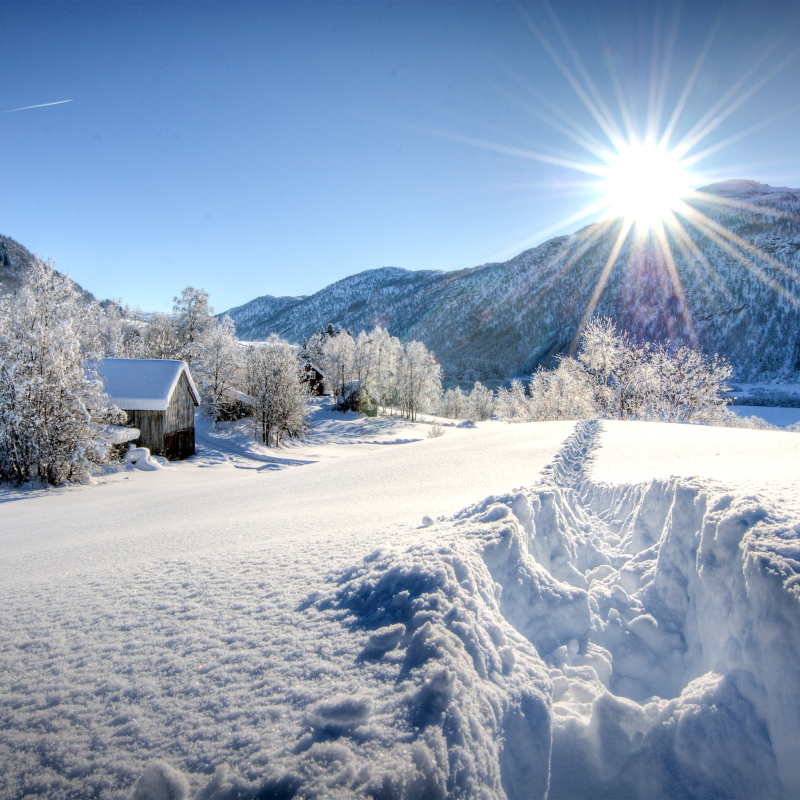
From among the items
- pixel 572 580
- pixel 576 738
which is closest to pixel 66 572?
pixel 576 738

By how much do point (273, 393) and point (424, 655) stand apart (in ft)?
96.6

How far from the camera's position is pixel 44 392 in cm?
1381

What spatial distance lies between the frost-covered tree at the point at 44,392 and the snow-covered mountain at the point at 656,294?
110090 mm

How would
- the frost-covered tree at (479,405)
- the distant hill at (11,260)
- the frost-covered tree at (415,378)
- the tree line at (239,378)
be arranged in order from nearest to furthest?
1. the tree line at (239,378)
2. the frost-covered tree at (415,378)
3. the frost-covered tree at (479,405)
4. the distant hill at (11,260)

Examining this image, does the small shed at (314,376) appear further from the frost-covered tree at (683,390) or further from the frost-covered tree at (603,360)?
the frost-covered tree at (683,390)

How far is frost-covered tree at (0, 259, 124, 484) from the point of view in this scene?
43.8 feet

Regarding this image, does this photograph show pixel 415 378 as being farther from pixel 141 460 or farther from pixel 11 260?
pixel 11 260

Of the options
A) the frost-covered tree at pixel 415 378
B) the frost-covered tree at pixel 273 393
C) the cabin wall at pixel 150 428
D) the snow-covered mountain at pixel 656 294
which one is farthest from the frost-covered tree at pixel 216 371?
the snow-covered mountain at pixel 656 294

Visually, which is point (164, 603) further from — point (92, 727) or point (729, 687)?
point (729, 687)

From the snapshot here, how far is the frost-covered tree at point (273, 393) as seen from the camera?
29562 mm

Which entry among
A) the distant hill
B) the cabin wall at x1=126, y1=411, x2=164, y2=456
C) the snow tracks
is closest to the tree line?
the cabin wall at x1=126, y1=411, x2=164, y2=456

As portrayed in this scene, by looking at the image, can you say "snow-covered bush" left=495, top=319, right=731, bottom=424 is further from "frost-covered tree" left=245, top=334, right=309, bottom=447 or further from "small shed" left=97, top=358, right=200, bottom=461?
"small shed" left=97, top=358, right=200, bottom=461

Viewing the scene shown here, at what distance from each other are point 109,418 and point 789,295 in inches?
5397

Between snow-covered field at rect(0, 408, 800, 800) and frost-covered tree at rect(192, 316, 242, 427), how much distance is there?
1185 inches
